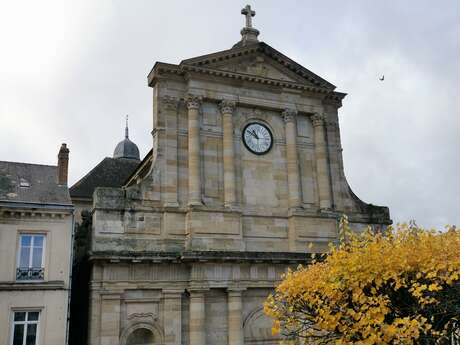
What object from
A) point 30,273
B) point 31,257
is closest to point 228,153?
point 31,257

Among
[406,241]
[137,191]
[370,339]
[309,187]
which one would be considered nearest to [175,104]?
[137,191]

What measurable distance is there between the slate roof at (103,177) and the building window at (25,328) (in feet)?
43.3

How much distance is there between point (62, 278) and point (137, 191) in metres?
3.97

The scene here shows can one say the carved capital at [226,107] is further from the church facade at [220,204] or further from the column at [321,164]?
the column at [321,164]

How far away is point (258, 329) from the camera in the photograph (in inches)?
745

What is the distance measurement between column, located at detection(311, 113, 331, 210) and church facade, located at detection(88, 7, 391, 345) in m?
0.05

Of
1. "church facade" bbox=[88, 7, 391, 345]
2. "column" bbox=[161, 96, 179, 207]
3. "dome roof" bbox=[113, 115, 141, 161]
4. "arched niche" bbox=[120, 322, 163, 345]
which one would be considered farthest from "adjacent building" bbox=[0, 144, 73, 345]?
"dome roof" bbox=[113, 115, 141, 161]

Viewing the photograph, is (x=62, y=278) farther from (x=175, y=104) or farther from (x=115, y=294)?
(x=175, y=104)

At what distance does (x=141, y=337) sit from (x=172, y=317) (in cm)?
124

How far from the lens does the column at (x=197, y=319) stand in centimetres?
1778

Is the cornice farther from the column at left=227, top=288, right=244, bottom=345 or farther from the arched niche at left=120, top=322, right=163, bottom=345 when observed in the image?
the arched niche at left=120, top=322, right=163, bottom=345

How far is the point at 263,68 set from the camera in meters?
22.1

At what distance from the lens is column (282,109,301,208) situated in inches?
820

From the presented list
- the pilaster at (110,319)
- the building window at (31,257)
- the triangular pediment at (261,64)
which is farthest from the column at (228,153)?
the building window at (31,257)
